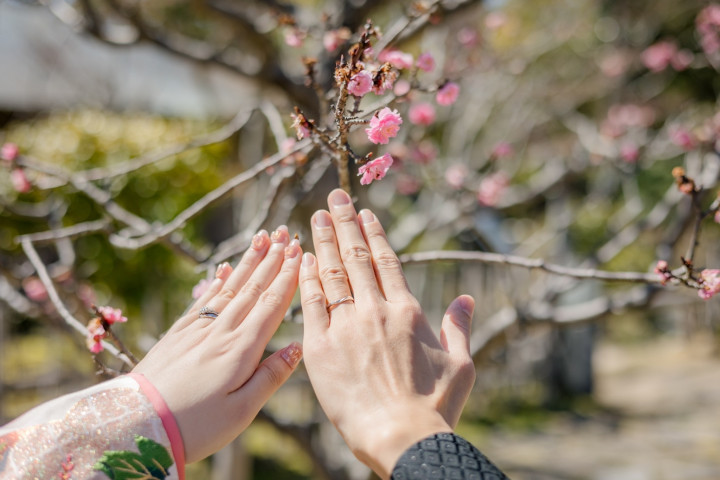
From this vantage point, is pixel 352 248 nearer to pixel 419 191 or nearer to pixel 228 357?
pixel 228 357

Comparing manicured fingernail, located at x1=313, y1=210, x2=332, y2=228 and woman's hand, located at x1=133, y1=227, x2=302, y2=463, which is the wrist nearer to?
woman's hand, located at x1=133, y1=227, x2=302, y2=463

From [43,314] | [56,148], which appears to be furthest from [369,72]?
[56,148]

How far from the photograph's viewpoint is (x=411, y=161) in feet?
10.2

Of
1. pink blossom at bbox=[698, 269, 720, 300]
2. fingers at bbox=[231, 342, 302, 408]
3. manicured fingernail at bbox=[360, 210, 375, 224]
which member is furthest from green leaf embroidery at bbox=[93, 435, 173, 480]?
pink blossom at bbox=[698, 269, 720, 300]

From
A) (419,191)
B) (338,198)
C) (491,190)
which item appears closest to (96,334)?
(338,198)

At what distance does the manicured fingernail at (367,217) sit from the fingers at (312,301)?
6.0 inches

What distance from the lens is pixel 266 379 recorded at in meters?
1.14

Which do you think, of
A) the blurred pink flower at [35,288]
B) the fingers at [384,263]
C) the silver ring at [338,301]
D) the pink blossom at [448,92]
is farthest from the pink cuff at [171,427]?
the blurred pink flower at [35,288]

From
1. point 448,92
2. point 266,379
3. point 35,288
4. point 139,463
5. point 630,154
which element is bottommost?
point 139,463

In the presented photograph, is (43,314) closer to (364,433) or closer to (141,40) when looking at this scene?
(141,40)

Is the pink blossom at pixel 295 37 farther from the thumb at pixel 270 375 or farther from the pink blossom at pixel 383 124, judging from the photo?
the thumb at pixel 270 375

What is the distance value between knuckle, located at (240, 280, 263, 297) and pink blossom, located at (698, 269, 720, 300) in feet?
3.70

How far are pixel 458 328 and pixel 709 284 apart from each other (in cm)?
79

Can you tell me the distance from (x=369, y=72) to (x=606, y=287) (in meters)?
8.40
